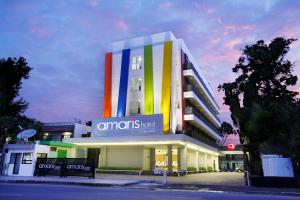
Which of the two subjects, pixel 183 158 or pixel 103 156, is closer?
pixel 183 158

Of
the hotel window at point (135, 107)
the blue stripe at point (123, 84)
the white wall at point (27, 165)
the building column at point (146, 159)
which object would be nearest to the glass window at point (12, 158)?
the white wall at point (27, 165)

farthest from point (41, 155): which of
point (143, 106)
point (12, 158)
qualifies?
point (143, 106)

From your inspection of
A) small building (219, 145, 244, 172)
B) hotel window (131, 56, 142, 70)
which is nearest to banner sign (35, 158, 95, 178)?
hotel window (131, 56, 142, 70)

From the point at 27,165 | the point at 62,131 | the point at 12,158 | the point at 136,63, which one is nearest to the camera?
the point at 27,165

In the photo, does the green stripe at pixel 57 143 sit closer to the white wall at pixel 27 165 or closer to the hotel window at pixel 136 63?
the white wall at pixel 27 165

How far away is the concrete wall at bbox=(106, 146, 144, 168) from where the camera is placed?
37.4 m

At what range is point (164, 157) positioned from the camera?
39.7 m

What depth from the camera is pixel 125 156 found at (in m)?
38.2

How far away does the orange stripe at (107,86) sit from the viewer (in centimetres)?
3919

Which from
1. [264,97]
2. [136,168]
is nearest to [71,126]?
[136,168]

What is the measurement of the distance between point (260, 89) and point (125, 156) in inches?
751

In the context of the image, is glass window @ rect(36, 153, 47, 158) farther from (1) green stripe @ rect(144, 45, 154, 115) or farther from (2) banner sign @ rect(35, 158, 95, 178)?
(1) green stripe @ rect(144, 45, 154, 115)

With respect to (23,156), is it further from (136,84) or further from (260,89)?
(260,89)

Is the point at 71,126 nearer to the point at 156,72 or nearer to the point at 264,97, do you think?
the point at 156,72
